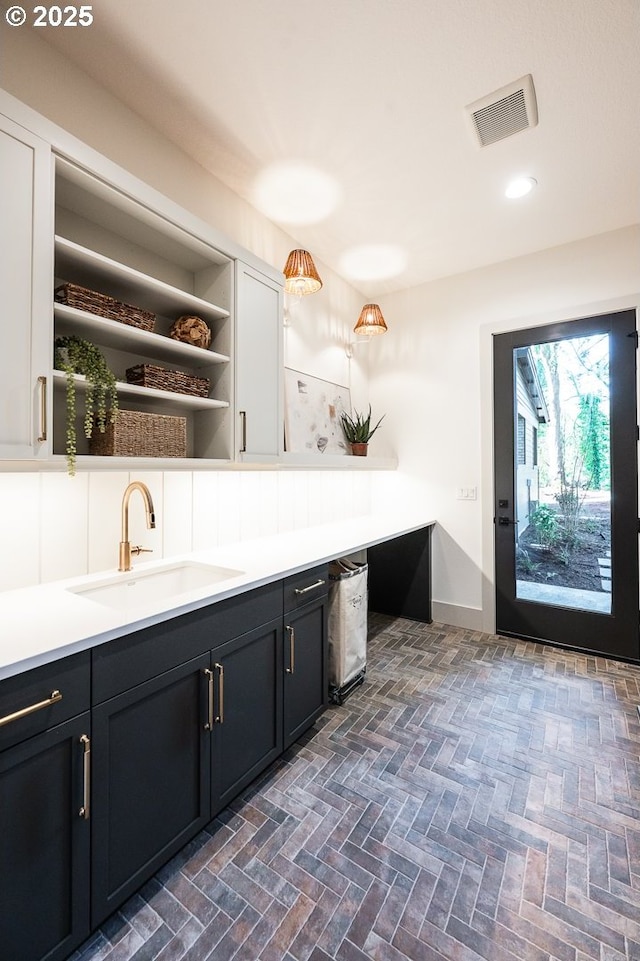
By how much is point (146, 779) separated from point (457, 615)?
278 cm

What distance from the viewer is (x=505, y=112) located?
192 centimetres

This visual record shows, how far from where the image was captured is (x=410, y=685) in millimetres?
2520

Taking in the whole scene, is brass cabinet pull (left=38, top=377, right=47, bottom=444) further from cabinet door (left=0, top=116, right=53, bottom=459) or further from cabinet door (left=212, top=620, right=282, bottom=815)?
cabinet door (left=212, top=620, right=282, bottom=815)

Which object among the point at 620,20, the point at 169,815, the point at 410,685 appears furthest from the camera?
the point at 410,685

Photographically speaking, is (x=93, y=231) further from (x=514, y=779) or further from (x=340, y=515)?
(x=514, y=779)

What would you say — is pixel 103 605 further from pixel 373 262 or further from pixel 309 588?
pixel 373 262

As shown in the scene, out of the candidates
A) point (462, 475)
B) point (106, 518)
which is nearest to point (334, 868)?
point (106, 518)

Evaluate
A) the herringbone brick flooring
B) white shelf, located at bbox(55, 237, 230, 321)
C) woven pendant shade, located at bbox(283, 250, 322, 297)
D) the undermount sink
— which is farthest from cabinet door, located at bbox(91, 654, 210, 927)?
woven pendant shade, located at bbox(283, 250, 322, 297)

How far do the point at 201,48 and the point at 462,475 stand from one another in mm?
2965

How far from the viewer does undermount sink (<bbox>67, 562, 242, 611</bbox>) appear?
1.64m

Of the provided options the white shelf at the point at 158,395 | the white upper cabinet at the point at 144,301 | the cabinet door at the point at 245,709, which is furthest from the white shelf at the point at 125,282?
the cabinet door at the point at 245,709

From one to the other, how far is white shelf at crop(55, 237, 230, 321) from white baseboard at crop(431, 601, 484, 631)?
286 centimetres

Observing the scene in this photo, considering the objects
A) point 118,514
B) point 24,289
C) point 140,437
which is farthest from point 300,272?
point 118,514

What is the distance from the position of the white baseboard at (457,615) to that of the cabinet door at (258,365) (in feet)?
7.20
